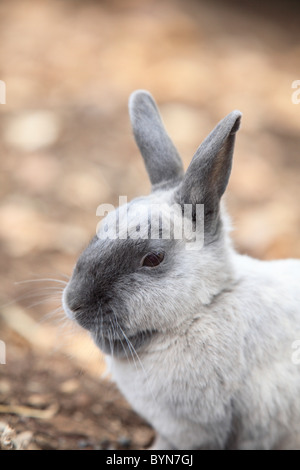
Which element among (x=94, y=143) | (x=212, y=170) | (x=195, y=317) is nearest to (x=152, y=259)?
(x=195, y=317)

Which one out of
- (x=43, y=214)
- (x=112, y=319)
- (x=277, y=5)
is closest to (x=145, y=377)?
(x=112, y=319)

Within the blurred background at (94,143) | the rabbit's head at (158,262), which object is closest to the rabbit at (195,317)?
the rabbit's head at (158,262)

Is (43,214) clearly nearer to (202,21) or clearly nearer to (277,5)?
(202,21)

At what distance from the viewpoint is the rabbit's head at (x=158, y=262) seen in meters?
2.68

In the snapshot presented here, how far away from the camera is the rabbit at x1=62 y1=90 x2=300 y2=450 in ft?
8.86

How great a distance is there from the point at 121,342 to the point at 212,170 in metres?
0.94

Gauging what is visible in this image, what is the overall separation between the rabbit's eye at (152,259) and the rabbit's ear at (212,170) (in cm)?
32

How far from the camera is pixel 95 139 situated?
245 inches

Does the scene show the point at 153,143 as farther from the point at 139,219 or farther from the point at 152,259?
the point at 152,259

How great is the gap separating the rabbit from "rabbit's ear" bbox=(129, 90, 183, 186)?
120 millimetres

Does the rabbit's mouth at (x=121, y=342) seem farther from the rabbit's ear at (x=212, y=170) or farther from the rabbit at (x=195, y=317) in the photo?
the rabbit's ear at (x=212, y=170)

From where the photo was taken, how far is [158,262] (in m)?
2.73

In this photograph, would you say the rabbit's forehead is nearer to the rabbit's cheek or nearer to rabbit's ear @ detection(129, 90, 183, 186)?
rabbit's ear @ detection(129, 90, 183, 186)

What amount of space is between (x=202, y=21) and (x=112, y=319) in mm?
6782
